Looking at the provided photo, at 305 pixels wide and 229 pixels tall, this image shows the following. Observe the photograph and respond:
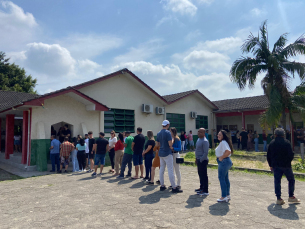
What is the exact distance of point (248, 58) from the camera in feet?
50.0

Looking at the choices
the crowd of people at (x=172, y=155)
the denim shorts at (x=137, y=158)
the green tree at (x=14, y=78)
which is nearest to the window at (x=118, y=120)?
the crowd of people at (x=172, y=155)

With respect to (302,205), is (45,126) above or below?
above

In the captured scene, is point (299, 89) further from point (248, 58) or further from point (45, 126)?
point (45, 126)

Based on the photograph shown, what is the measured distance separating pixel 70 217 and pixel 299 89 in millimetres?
14646

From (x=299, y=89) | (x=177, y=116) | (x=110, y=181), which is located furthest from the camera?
(x=177, y=116)

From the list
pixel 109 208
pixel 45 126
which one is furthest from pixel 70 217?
pixel 45 126

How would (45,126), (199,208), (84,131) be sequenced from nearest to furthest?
(199,208) → (45,126) → (84,131)

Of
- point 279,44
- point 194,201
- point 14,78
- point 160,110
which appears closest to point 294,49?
point 279,44

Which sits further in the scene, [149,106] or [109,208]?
[149,106]

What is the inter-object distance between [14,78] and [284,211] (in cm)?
3519

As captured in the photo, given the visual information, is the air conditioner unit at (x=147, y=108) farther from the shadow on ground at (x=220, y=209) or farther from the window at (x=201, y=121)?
the shadow on ground at (x=220, y=209)

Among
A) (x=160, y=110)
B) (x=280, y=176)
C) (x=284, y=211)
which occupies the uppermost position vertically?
(x=160, y=110)

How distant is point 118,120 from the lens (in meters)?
14.6

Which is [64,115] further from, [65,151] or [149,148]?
[149,148]
